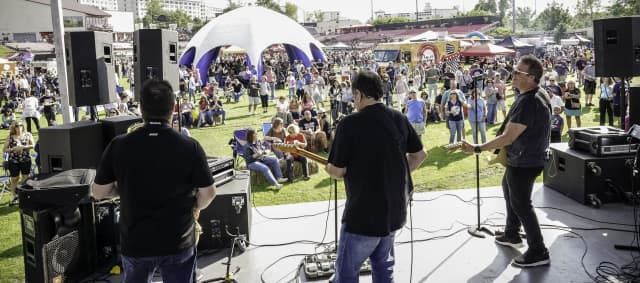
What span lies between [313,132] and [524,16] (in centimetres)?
14517

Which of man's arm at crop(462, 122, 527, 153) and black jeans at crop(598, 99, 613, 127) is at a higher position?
man's arm at crop(462, 122, 527, 153)

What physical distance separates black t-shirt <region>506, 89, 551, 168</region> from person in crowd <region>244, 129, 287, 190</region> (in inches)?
209

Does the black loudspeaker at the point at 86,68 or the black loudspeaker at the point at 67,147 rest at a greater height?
the black loudspeaker at the point at 86,68

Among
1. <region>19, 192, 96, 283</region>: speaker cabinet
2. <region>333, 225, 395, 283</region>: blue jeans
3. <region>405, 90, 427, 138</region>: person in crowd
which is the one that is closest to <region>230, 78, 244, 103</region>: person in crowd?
<region>405, 90, 427, 138</region>: person in crowd

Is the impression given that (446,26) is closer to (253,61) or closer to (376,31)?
(376,31)

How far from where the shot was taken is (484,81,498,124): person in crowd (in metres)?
14.7

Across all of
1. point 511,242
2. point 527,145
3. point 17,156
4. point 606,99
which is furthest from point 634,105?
point 17,156

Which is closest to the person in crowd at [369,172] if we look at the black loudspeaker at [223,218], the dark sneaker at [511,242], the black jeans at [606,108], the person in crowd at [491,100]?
the black loudspeaker at [223,218]

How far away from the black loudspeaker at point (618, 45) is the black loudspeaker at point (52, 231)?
6.07 m

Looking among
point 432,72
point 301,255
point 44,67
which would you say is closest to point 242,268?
point 301,255

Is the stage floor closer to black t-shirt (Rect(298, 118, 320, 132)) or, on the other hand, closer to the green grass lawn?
the green grass lawn

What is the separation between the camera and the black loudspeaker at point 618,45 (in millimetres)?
6543

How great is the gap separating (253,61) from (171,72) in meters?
17.6

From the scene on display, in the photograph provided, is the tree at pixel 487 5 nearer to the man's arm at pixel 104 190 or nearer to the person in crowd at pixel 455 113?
the person in crowd at pixel 455 113
